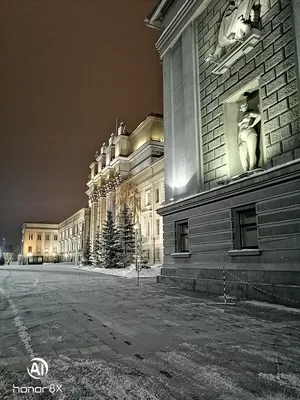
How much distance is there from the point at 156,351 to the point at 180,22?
61.4ft

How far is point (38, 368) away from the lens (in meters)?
4.19

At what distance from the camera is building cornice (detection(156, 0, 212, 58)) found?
16612 millimetres

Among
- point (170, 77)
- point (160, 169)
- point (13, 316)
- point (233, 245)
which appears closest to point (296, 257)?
point (233, 245)

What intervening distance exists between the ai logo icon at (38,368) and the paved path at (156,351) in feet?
0.35

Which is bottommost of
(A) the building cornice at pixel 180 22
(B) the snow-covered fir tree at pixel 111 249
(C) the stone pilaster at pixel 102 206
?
(B) the snow-covered fir tree at pixel 111 249

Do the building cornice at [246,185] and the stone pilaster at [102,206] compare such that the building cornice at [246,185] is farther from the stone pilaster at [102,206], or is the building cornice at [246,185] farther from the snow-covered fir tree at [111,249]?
the stone pilaster at [102,206]

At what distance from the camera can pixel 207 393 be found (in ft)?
11.3

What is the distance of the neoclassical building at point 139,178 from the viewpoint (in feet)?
144

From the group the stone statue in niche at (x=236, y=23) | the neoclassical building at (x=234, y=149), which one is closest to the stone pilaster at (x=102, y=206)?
the neoclassical building at (x=234, y=149)

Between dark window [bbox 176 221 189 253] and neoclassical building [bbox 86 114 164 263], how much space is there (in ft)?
59.2

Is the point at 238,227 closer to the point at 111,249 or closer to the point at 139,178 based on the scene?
the point at 111,249

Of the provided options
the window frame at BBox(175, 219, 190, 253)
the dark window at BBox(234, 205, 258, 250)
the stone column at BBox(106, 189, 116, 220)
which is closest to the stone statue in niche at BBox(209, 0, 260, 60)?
the dark window at BBox(234, 205, 258, 250)

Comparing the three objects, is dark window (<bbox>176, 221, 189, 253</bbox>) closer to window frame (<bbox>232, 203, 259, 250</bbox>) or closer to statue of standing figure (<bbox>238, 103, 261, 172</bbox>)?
window frame (<bbox>232, 203, 259, 250</bbox>)

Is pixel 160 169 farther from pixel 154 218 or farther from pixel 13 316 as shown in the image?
pixel 13 316
